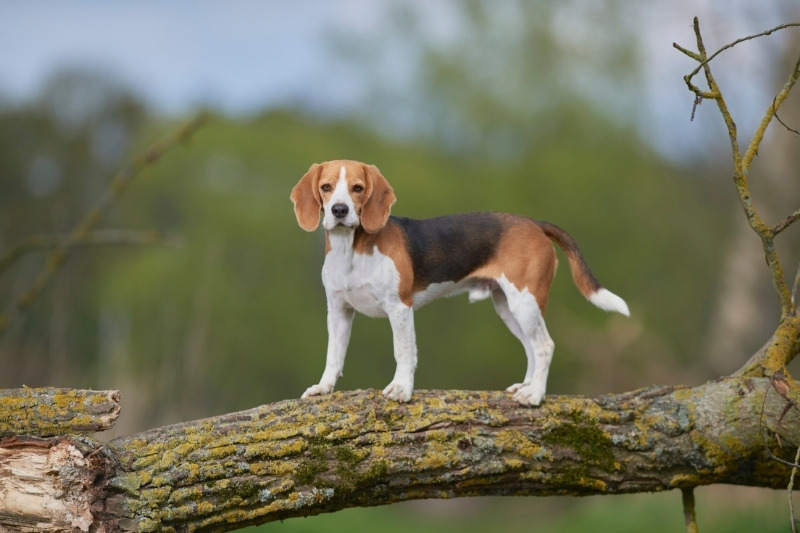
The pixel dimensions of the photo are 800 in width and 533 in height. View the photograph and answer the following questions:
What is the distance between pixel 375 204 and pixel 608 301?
1601 millimetres

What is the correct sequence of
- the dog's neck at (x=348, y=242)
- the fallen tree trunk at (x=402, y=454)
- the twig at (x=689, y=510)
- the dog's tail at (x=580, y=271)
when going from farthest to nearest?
the dog's tail at (x=580, y=271) < the twig at (x=689, y=510) < the dog's neck at (x=348, y=242) < the fallen tree trunk at (x=402, y=454)

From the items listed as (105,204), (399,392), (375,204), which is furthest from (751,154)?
(105,204)

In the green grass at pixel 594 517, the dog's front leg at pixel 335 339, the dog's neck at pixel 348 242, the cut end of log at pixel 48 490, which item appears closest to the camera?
the cut end of log at pixel 48 490

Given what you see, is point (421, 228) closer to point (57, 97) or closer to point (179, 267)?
point (179, 267)

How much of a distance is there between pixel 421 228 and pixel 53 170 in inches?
828

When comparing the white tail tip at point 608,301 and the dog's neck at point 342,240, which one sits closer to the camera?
the dog's neck at point 342,240

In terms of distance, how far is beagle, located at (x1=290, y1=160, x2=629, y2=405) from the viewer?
5238 millimetres

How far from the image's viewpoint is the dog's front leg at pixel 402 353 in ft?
17.1

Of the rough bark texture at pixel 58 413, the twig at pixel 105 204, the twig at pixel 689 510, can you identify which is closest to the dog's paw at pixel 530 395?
the twig at pixel 689 510

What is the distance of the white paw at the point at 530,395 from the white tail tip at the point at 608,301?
745mm


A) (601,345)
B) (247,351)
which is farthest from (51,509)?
(247,351)

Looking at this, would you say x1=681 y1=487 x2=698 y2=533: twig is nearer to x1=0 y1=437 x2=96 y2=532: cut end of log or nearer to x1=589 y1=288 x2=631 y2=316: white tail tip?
x1=589 y1=288 x2=631 y2=316: white tail tip

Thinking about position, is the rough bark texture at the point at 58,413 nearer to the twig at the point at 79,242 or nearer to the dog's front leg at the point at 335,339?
the dog's front leg at the point at 335,339

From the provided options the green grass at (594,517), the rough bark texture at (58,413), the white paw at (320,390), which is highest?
the green grass at (594,517)
